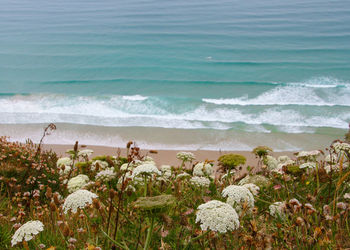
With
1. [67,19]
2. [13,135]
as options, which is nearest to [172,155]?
[13,135]

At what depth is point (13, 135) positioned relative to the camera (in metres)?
14.4

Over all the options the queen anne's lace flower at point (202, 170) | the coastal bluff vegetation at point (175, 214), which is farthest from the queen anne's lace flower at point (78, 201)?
the queen anne's lace flower at point (202, 170)

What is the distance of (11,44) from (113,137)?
25103 mm

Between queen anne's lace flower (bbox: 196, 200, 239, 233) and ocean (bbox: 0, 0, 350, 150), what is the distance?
1046 centimetres

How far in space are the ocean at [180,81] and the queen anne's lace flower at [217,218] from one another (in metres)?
10.5

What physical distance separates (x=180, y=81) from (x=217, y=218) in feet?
71.9

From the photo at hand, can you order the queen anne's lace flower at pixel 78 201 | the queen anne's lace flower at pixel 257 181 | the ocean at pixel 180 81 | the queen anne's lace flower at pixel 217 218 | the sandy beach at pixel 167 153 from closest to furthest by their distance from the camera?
1. the queen anne's lace flower at pixel 217 218
2. the queen anne's lace flower at pixel 78 201
3. the queen anne's lace flower at pixel 257 181
4. the sandy beach at pixel 167 153
5. the ocean at pixel 180 81

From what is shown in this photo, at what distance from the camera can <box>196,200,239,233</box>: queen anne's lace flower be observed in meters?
2.37

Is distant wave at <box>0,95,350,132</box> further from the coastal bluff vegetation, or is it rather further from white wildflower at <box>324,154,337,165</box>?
the coastal bluff vegetation

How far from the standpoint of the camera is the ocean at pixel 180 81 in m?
14.9

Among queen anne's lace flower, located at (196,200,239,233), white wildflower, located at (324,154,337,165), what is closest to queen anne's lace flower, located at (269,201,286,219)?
queen anne's lace flower, located at (196,200,239,233)

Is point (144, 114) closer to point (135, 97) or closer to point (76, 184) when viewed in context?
point (135, 97)

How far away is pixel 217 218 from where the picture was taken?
240cm

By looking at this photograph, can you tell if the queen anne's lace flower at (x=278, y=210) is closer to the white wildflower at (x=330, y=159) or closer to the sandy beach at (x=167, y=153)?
the white wildflower at (x=330, y=159)
